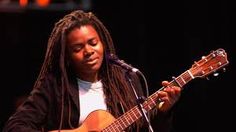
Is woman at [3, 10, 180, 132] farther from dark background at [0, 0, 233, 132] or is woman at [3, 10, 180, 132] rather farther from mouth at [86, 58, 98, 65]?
dark background at [0, 0, 233, 132]

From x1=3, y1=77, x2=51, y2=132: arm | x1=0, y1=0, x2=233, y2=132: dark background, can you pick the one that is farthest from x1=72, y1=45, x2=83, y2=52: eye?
x1=0, y1=0, x2=233, y2=132: dark background

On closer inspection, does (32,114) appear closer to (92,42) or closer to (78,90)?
(78,90)

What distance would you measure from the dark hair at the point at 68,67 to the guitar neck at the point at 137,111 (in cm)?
10

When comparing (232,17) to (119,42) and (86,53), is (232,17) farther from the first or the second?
(86,53)

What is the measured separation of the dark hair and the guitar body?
81mm

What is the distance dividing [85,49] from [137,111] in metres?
0.45

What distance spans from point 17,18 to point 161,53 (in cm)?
132

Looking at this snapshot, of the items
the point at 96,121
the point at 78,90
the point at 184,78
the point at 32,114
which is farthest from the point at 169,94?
the point at 32,114

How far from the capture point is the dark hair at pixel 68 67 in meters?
3.65

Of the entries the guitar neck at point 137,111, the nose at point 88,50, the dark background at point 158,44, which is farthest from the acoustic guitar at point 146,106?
the dark background at point 158,44

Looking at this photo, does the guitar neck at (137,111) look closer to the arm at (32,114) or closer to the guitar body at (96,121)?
the guitar body at (96,121)

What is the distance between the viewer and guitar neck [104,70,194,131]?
3.54 metres

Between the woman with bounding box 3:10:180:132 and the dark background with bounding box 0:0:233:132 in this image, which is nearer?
the woman with bounding box 3:10:180:132

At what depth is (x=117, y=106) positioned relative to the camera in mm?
3717
